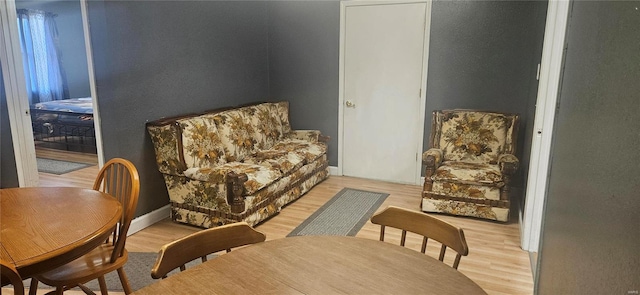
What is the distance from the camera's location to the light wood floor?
104 inches

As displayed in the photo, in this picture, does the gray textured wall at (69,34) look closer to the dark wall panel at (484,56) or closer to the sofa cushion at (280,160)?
the sofa cushion at (280,160)

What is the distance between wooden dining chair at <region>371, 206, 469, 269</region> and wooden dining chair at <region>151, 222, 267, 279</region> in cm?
50

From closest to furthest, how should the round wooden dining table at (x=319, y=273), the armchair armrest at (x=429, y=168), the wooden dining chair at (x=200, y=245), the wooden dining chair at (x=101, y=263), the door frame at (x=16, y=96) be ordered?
the round wooden dining table at (x=319, y=273), the wooden dining chair at (x=200, y=245), the wooden dining chair at (x=101, y=263), the door frame at (x=16, y=96), the armchair armrest at (x=429, y=168)

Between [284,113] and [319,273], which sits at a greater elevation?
[284,113]

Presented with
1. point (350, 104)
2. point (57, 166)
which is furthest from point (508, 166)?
point (57, 166)

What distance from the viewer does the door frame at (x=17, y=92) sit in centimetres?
259

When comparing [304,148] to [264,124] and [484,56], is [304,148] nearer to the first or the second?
[264,124]

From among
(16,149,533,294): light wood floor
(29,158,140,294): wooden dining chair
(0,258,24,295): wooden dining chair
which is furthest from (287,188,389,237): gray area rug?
(0,258,24,295): wooden dining chair

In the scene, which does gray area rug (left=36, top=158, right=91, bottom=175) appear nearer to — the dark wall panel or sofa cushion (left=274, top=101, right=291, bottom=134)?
sofa cushion (left=274, top=101, right=291, bottom=134)

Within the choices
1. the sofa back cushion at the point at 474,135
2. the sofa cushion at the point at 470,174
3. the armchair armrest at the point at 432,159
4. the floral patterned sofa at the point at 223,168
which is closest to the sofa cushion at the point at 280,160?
the floral patterned sofa at the point at 223,168

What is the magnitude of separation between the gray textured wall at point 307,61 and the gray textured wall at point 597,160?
3134 mm

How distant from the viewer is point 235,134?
3941 mm

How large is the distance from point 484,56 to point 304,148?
6.78 ft

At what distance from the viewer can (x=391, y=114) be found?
4.65 metres
